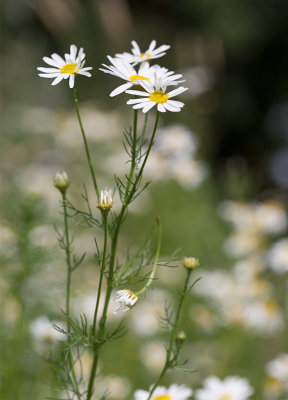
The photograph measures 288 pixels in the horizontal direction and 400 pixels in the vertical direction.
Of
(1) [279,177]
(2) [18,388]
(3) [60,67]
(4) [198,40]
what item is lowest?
(2) [18,388]

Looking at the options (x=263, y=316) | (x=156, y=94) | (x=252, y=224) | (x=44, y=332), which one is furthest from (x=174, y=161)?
(x=156, y=94)

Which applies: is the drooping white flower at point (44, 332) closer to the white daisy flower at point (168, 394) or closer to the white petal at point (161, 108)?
the white daisy flower at point (168, 394)

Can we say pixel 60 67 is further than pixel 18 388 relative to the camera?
No

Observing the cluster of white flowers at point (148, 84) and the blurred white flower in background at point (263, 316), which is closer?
the cluster of white flowers at point (148, 84)

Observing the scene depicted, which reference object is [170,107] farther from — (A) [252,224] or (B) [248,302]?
(A) [252,224]

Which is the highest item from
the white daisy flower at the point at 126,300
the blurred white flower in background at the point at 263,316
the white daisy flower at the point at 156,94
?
the blurred white flower in background at the point at 263,316

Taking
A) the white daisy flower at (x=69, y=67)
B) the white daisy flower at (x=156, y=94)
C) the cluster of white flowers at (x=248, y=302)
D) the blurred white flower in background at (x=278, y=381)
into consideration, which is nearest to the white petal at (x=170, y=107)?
the white daisy flower at (x=156, y=94)

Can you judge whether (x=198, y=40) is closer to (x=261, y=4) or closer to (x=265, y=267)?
(x=261, y=4)

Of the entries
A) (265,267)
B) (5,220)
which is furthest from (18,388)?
(265,267)
